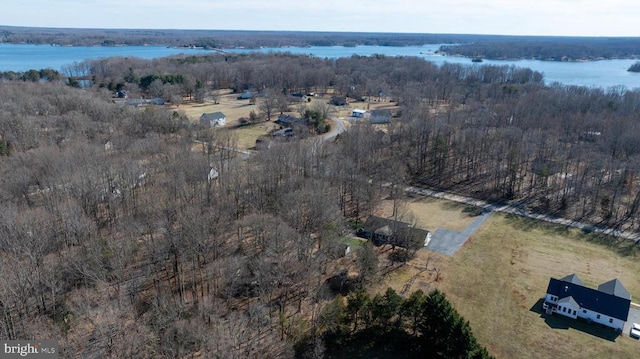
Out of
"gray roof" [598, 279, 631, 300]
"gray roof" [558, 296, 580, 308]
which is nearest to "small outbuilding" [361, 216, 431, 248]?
"gray roof" [558, 296, 580, 308]

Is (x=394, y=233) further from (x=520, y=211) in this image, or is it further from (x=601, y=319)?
(x=520, y=211)

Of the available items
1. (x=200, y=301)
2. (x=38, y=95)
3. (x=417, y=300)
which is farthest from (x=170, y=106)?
(x=417, y=300)

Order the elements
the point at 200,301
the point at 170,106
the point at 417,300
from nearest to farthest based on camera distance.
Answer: the point at 417,300
the point at 200,301
the point at 170,106

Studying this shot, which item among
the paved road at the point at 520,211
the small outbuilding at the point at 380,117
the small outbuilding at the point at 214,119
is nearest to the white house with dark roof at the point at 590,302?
the paved road at the point at 520,211

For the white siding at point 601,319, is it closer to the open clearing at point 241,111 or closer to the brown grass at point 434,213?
the brown grass at point 434,213

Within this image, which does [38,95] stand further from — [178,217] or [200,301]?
[200,301]

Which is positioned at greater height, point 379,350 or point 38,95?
point 38,95
